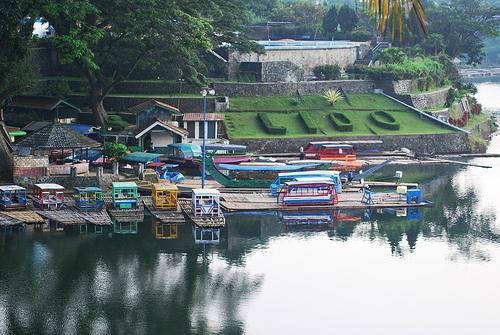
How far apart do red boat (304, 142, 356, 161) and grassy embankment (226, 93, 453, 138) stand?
4111 mm

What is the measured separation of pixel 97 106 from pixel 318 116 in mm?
21280

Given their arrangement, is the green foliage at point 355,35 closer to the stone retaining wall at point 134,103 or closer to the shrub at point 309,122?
the shrub at point 309,122

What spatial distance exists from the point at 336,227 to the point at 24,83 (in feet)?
79.8

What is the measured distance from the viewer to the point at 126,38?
76.1 m

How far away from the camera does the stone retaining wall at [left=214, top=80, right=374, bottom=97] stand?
292 feet

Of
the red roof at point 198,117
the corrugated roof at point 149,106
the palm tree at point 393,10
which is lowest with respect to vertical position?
the palm tree at point 393,10

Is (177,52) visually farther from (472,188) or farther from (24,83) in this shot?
(472,188)

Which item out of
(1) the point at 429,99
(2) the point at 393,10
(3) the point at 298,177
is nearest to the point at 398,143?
(1) the point at 429,99

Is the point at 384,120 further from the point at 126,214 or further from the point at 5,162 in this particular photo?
the point at 5,162

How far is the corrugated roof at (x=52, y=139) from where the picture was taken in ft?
203

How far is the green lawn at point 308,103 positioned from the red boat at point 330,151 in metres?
10.2

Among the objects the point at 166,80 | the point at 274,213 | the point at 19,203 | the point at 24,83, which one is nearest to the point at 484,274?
the point at 274,213

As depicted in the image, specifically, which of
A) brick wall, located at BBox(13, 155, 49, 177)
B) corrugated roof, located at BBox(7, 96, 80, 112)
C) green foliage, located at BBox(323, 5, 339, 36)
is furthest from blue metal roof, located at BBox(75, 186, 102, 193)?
green foliage, located at BBox(323, 5, 339, 36)

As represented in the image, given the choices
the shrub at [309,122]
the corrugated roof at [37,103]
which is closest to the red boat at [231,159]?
the shrub at [309,122]
